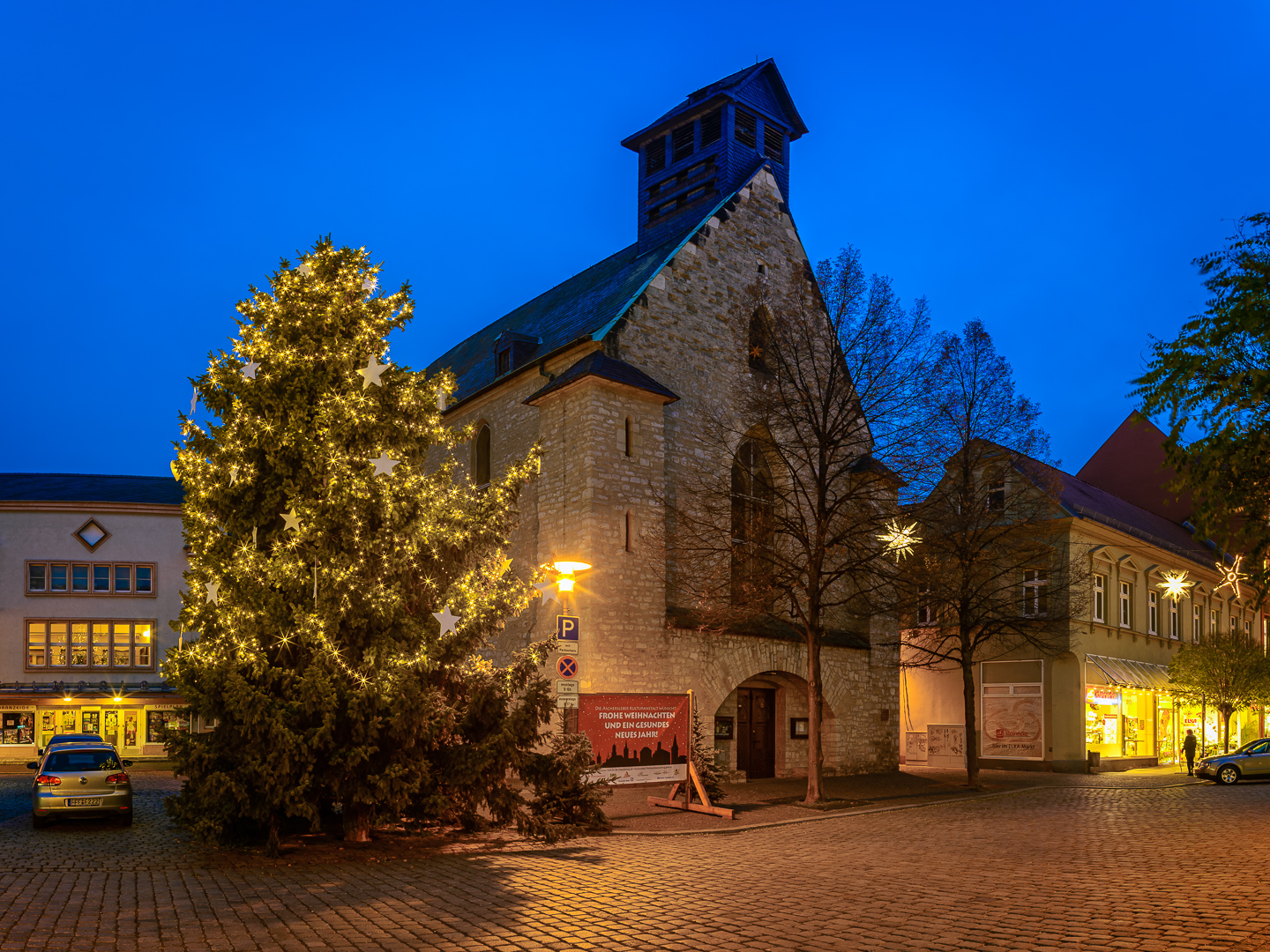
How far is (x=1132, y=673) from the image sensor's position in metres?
36.1

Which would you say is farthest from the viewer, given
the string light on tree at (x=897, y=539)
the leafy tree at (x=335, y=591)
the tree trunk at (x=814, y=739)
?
the string light on tree at (x=897, y=539)

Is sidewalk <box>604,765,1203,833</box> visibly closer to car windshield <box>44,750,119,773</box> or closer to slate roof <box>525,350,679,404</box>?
car windshield <box>44,750,119,773</box>

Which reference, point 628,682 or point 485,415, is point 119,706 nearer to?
point 485,415

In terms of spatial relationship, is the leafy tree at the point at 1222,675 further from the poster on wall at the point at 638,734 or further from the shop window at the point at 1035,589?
the poster on wall at the point at 638,734

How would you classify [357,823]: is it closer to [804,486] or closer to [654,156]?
[804,486]

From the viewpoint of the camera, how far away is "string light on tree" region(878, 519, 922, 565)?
791 inches

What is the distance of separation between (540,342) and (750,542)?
29.1 ft

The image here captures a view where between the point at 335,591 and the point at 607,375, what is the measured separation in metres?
10.3

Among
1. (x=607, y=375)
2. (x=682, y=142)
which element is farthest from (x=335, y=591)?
(x=682, y=142)

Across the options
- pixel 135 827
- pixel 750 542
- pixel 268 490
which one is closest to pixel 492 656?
pixel 750 542

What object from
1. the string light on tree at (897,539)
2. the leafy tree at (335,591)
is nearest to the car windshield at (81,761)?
the leafy tree at (335,591)

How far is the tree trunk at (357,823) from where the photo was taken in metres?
13.5

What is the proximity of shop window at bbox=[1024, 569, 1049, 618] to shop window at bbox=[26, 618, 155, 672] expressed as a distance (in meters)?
30.7

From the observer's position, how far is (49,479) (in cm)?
4106
